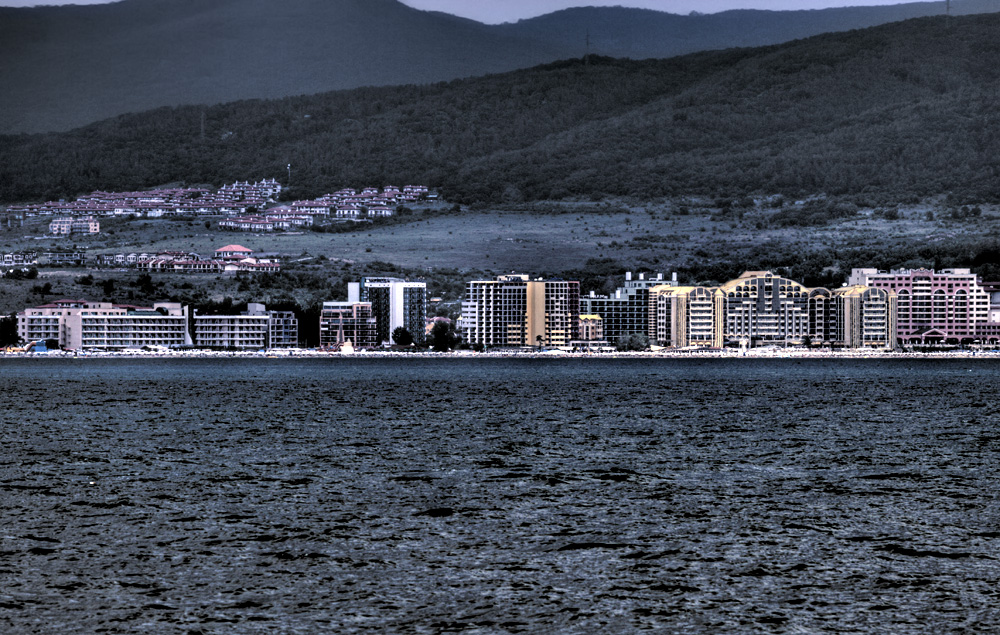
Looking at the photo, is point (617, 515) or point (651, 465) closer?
point (617, 515)

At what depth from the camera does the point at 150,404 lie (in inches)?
3145

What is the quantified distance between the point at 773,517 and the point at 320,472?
53.2 feet

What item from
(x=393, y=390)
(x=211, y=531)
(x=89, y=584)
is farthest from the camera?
(x=393, y=390)

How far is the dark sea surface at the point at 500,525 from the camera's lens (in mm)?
21469

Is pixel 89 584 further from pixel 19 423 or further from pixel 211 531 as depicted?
pixel 19 423

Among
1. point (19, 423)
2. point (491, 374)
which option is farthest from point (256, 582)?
point (491, 374)

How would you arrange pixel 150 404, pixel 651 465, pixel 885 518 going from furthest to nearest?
pixel 150 404, pixel 651 465, pixel 885 518

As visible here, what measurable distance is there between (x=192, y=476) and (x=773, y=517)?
61.9 ft

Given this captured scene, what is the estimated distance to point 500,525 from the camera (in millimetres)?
29875

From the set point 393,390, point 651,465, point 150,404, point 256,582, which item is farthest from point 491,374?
point 256,582

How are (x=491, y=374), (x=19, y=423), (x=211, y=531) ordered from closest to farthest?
1. (x=211, y=531)
2. (x=19, y=423)
3. (x=491, y=374)

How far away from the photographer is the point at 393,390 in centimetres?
10050

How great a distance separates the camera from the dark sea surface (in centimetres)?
2147

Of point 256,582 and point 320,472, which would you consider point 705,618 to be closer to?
point 256,582
